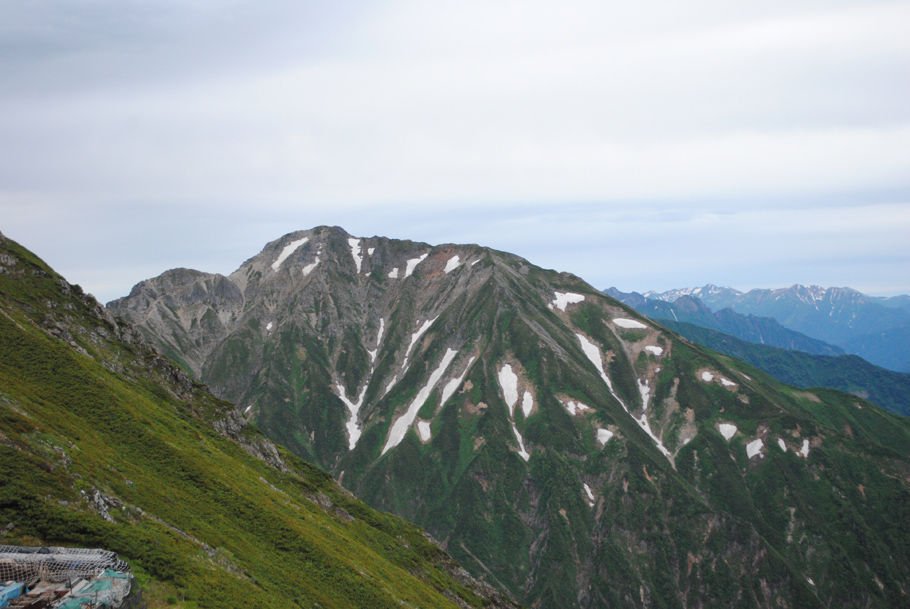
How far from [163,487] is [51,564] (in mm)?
30265

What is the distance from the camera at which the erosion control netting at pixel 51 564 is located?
2839 cm

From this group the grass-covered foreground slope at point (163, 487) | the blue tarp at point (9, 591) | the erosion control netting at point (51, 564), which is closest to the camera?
the blue tarp at point (9, 591)

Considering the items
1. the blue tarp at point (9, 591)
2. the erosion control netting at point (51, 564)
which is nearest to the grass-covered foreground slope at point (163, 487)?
the erosion control netting at point (51, 564)

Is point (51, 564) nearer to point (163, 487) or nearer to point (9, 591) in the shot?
point (9, 591)

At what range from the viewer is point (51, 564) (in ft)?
95.9

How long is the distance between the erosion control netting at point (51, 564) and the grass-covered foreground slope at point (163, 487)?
3662mm

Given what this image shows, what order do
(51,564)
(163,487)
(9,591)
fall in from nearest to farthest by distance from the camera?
(9,591) → (51,564) → (163,487)

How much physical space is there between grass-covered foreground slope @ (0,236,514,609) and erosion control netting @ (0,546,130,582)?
144 inches

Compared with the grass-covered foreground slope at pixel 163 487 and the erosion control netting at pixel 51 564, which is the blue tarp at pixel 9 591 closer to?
the erosion control netting at pixel 51 564

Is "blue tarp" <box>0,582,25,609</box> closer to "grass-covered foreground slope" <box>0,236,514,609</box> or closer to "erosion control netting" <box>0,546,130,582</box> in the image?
"erosion control netting" <box>0,546,130,582</box>

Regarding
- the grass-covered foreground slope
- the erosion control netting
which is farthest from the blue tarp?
the grass-covered foreground slope

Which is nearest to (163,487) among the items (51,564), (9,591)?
(51,564)

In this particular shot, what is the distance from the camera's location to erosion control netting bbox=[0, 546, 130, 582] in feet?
93.1

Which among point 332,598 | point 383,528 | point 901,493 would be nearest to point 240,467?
point 332,598
